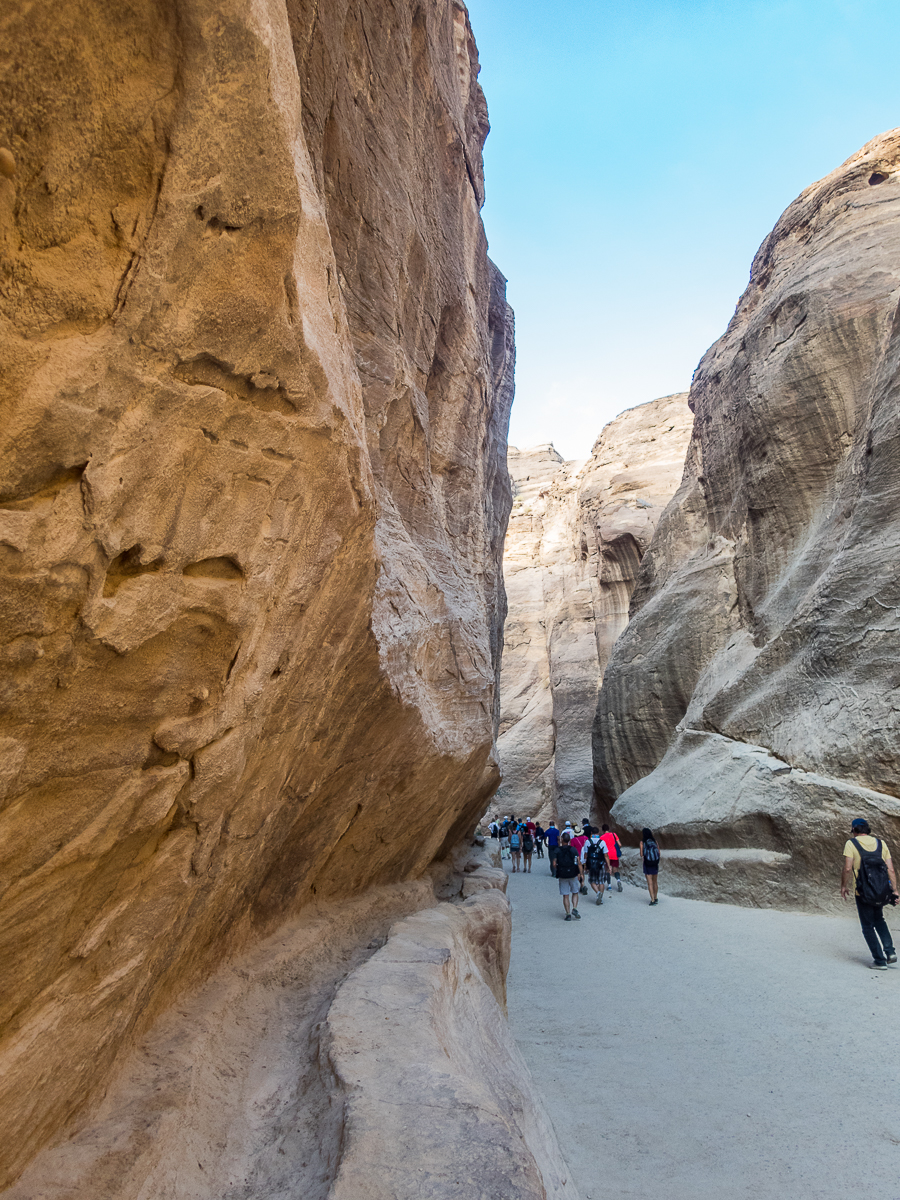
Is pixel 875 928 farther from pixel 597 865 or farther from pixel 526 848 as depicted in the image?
pixel 526 848

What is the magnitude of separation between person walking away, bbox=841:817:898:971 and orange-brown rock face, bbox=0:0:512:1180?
17.7ft

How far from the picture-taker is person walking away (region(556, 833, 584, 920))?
1005cm

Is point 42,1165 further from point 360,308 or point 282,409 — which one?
point 360,308

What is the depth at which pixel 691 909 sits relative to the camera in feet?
33.9

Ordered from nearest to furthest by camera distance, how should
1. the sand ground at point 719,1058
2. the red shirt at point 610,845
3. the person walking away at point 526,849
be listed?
the sand ground at point 719,1058
the red shirt at point 610,845
the person walking away at point 526,849

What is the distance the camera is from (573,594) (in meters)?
35.6

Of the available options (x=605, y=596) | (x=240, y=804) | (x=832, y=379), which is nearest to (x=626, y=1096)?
(x=240, y=804)

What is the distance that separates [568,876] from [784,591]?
Result: 7.32m

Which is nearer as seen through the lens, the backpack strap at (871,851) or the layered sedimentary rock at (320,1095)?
the layered sedimentary rock at (320,1095)

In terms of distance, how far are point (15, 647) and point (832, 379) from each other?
1516 cm

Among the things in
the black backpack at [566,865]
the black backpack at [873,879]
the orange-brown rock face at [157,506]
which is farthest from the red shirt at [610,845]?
the orange-brown rock face at [157,506]

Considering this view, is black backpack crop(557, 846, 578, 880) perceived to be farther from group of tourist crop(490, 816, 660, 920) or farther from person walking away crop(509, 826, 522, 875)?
person walking away crop(509, 826, 522, 875)

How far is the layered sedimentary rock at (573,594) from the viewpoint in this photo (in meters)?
29.0

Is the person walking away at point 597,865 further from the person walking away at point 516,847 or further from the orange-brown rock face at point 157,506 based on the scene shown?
the orange-brown rock face at point 157,506
